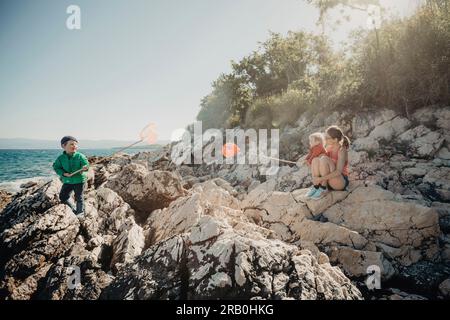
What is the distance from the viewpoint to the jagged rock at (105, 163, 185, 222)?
26.1ft

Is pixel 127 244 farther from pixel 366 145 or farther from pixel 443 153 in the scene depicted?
pixel 443 153

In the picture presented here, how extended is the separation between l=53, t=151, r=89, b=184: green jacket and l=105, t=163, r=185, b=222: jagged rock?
1.67 metres

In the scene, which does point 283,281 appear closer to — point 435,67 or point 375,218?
point 375,218

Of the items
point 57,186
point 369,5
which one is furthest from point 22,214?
point 369,5

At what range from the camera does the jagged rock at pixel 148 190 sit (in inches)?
313

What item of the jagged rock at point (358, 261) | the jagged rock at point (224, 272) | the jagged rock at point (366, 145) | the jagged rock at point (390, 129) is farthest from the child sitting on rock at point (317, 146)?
the jagged rock at point (390, 129)

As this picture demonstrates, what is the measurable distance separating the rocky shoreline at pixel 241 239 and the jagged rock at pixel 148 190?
3 cm

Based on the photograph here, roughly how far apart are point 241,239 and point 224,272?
0.57 m

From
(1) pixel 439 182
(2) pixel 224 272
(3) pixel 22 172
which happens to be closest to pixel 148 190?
(2) pixel 224 272

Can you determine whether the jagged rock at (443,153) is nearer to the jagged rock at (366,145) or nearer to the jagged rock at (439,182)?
the jagged rock at (439,182)

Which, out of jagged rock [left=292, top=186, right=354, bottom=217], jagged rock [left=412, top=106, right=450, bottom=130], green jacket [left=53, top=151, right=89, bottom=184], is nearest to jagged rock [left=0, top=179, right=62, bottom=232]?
green jacket [left=53, top=151, right=89, bottom=184]

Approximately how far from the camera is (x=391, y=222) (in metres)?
5.71

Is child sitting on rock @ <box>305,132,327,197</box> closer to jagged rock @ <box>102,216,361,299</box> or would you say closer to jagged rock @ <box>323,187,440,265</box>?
jagged rock @ <box>323,187,440,265</box>
